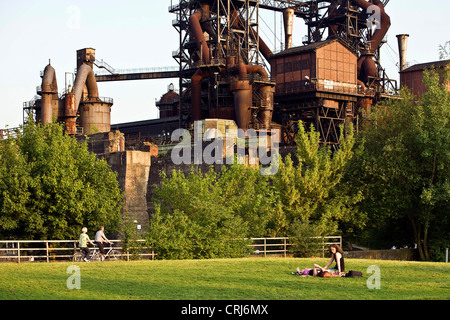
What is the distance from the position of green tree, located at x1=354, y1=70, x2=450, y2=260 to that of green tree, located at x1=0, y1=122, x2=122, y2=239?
A: 14330 millimetres

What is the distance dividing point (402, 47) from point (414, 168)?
47.2 meters

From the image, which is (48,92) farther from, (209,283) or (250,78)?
(209,283)

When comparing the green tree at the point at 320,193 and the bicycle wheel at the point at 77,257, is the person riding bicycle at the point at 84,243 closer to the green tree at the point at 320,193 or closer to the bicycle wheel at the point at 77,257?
the bicycle wheel at the point at 77,257

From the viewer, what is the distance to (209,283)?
65.3 feet

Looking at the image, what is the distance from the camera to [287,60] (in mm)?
69250

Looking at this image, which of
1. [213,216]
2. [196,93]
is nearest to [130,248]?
[213,216]

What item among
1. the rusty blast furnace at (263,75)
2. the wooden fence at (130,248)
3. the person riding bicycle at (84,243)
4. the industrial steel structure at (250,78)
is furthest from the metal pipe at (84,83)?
the person riding bicycle at (84,243)

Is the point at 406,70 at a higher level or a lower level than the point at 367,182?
higher

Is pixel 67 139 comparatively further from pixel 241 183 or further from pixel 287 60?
pixel 287 60

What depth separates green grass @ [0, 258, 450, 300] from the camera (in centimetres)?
1755

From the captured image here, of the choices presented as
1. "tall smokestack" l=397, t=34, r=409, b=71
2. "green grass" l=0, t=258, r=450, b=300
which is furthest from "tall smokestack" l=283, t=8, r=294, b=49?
"green grass" l=0, t=258, r=450, b=300

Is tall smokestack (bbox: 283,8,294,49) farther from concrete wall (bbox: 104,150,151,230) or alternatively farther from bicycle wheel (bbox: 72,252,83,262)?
bicycle wheel (bbox: 72,252,83,262)
